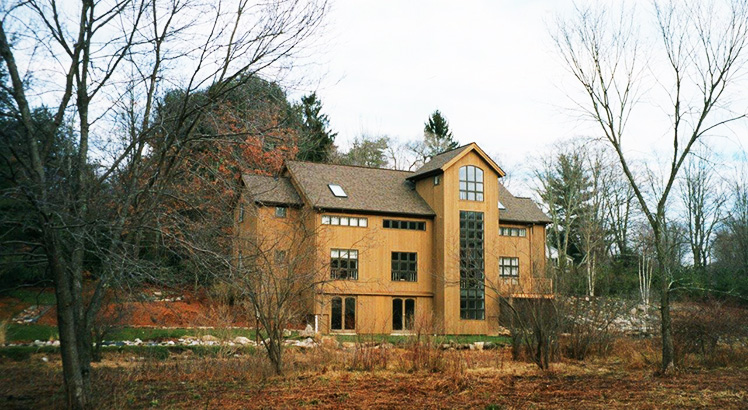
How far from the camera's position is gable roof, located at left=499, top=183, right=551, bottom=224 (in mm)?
30953

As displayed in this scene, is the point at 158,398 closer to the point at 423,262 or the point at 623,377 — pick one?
the point at 623,377

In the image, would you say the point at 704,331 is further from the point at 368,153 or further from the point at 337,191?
the point at 368,153

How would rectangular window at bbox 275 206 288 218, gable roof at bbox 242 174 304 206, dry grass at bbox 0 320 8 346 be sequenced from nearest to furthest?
dry grass at bbox 0 320 8 346 < gable roof at bbox 242 174 304 206 < rectangular window at bbox 275 206 288 218

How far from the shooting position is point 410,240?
2875 cm

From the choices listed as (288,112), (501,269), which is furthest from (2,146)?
(501,269)

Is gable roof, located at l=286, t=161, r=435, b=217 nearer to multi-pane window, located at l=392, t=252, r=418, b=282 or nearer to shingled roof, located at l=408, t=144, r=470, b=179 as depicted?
shingled roof, located at l=408, t=144, r=470, b=179

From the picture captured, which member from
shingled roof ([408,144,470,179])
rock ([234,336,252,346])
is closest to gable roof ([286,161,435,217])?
shingled roof ([408,144,470,179])

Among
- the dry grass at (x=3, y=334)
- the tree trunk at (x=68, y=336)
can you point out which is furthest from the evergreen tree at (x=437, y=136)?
the tree trunk at (x=68, y=336)

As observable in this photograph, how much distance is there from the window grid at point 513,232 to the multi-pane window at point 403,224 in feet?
13.8

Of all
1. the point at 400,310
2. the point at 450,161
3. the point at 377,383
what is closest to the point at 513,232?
the point at 450,161

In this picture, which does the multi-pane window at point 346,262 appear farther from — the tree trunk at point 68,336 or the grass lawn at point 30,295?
the tree trunk at point 68,336

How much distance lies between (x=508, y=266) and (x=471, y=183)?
4485mm

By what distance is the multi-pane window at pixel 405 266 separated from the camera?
92.7ft

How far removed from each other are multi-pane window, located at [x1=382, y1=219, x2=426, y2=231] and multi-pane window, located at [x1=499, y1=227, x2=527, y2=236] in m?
4.21
